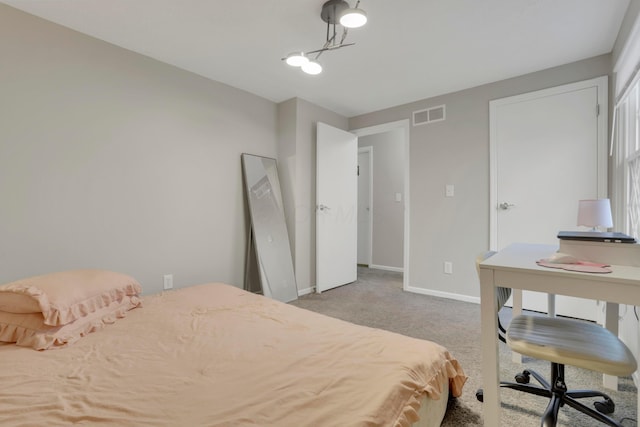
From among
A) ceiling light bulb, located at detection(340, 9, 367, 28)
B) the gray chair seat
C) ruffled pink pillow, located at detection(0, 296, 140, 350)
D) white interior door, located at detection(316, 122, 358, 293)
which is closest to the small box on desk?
the gray chair seat

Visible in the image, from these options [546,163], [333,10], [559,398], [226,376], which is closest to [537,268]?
[559,398]

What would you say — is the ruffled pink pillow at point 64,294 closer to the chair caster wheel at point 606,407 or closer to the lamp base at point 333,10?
the lamp base at point 333,10

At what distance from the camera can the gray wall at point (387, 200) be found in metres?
4.93

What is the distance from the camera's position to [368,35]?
2164 mm

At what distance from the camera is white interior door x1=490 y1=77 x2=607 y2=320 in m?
2.53

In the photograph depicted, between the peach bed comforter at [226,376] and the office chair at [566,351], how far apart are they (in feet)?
1.08

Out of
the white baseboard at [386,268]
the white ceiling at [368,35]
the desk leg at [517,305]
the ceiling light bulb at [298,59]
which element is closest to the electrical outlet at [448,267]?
the desk leg at [517,305]

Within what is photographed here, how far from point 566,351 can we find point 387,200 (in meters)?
4.05

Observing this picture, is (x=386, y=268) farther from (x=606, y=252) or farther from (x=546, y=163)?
(x=606, y=252)

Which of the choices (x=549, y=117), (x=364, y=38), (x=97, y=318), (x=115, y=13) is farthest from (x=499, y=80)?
(x=97, y=318)

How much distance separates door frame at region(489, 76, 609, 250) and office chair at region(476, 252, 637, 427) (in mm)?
1747

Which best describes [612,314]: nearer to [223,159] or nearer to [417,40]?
[417,40]

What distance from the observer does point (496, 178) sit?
297 cm

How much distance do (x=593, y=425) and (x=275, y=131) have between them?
347cm
